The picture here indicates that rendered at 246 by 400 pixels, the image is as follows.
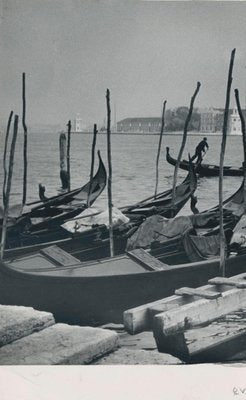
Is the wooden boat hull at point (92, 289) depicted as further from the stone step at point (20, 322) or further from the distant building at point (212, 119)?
the distant building at point (212, 119)

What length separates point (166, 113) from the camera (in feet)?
10.5

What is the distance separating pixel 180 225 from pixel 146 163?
270cm

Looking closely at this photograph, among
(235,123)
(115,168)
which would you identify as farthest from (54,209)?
(115,168)

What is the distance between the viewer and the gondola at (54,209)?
3367 millimetres

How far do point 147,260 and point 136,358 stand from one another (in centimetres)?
69

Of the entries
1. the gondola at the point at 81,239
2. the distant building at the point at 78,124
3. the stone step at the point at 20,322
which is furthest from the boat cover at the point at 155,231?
the stone step at the point at 20,322

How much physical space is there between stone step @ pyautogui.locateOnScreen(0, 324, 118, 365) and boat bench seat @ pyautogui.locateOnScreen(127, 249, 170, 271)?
583mm

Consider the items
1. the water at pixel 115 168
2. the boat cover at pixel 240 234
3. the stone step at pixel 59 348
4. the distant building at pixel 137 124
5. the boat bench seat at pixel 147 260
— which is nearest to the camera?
the stone step at pixel 59 348

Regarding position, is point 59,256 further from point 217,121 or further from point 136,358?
point 217,121

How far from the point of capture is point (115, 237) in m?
3.41

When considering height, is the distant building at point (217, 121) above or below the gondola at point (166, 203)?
above

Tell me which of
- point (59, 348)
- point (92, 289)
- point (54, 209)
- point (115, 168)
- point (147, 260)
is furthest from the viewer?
point (115, 168)

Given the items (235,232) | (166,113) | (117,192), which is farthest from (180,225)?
(117,192)
